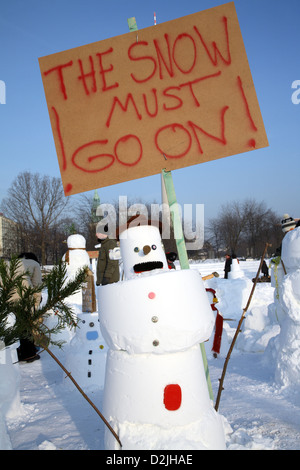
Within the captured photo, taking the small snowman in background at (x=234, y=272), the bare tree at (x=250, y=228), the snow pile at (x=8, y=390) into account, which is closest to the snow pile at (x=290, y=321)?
the snow pile at (x=8, y=390)

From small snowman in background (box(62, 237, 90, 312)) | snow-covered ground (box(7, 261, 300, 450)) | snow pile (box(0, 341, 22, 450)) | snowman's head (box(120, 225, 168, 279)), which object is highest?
small snowman in background (box(62, 237, 90, 312))

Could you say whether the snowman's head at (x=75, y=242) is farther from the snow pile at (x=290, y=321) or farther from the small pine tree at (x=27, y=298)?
the small pine tree at (x=27, y=298)

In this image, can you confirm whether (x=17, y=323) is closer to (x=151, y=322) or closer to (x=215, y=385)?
(x=151, y=322)

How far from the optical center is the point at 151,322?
Answer: 235 centimetres

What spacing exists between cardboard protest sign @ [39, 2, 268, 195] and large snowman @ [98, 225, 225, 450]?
0.79 m

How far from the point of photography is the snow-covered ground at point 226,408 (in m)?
2.97

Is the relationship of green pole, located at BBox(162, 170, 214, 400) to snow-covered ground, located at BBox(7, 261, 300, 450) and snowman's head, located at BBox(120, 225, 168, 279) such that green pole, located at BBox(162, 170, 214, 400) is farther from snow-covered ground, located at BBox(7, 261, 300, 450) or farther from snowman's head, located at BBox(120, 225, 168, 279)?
snow-covered ground, located at BBox(7, 261, 300, 450)

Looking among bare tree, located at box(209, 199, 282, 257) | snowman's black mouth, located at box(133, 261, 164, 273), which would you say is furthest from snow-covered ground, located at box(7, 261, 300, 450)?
bare tree, located at box(209, 199, 282, 257)

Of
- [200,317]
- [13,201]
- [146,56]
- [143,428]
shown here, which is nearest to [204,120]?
[146,56]

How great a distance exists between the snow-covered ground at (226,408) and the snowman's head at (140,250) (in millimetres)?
1329

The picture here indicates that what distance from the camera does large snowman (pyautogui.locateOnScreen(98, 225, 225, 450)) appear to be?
2346 millimetres

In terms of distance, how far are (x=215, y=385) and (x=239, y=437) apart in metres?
1.39

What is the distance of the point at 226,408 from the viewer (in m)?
3.58

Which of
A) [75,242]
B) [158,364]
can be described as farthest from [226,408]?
[75,242]
